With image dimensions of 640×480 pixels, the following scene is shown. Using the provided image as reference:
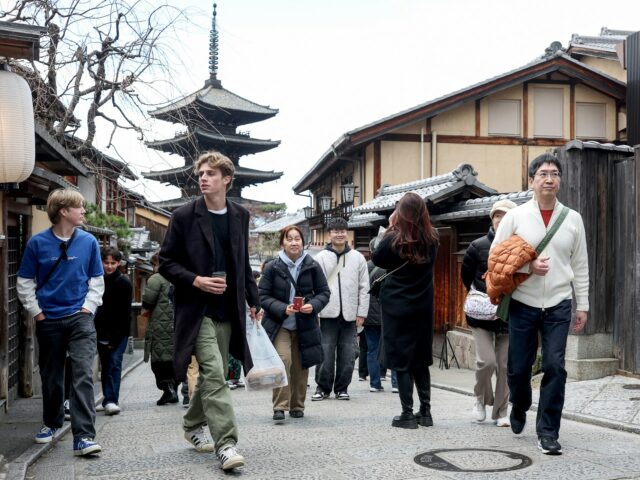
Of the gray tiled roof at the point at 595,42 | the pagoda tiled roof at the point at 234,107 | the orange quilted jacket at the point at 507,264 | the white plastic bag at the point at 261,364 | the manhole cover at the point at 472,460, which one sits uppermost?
the pagoda tiled roof at the point at 234,107

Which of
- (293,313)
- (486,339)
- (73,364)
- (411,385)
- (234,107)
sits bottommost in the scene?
(411,385)

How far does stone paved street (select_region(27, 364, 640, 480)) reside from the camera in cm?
473

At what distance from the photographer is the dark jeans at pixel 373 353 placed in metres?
9.49

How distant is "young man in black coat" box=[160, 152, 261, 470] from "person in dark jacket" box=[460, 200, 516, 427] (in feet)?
7.16

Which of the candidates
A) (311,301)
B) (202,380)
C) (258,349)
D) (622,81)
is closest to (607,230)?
(311,301)

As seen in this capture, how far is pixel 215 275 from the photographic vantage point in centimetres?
505

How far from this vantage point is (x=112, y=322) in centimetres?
797

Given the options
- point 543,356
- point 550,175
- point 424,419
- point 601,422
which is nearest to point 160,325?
point 424,419

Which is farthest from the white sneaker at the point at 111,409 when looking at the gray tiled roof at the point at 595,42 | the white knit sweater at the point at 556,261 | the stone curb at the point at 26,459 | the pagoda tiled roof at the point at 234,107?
the pagoda tiled roof at the point at 234,107

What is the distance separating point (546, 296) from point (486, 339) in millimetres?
1265

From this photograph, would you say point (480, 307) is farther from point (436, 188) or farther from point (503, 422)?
point (436, 188)

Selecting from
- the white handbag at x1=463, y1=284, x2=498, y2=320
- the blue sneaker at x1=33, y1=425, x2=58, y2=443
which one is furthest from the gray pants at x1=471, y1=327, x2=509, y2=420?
the blue sneaker at x1=33, y1=425, x2=58, y2=443

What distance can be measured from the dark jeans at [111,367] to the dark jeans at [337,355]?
7.29 feet

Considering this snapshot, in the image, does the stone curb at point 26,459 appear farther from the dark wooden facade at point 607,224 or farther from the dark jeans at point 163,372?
the dark wooden facade at point 607,224
